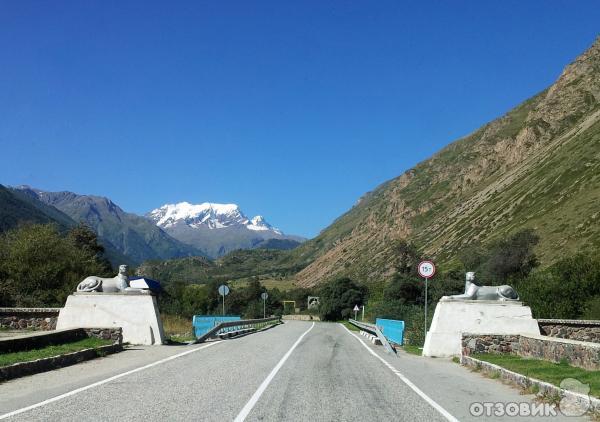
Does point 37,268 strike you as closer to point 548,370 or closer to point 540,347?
point 540,347

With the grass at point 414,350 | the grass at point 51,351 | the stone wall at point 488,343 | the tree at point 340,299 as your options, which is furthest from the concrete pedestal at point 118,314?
the tree at point 340,299

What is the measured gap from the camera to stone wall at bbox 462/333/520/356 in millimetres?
17469

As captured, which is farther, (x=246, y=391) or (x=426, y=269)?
(x=426, y=269)

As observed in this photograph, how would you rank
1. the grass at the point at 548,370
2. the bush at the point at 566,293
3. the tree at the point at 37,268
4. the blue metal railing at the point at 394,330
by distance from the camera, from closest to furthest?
1. the grass at the point at 548,370
2. the blue metal railing at the point at 394,330
3. the bush at the point at 566,293
4. the tree at the point at 37,268

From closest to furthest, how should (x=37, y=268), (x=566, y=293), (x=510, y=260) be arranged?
(x=566, y=293) < (x=37, y=268) < (x=510, y=260)

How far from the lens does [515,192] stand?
119562 mm

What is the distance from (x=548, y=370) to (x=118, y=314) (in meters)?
13.6

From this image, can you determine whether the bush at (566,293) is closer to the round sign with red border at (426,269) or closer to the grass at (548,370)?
the round sign with red border at (426,269)

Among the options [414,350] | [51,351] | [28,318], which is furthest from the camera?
[414,350]

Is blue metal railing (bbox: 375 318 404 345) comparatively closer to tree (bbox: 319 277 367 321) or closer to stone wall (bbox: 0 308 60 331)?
stone wall (bbox: 0 308 60 331)

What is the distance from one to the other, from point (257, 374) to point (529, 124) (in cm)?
14856

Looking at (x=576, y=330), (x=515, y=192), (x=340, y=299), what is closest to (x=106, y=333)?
(x=576, y=330)

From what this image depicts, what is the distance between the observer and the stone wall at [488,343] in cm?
1747

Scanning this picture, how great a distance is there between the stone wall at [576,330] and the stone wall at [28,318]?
664 inches
